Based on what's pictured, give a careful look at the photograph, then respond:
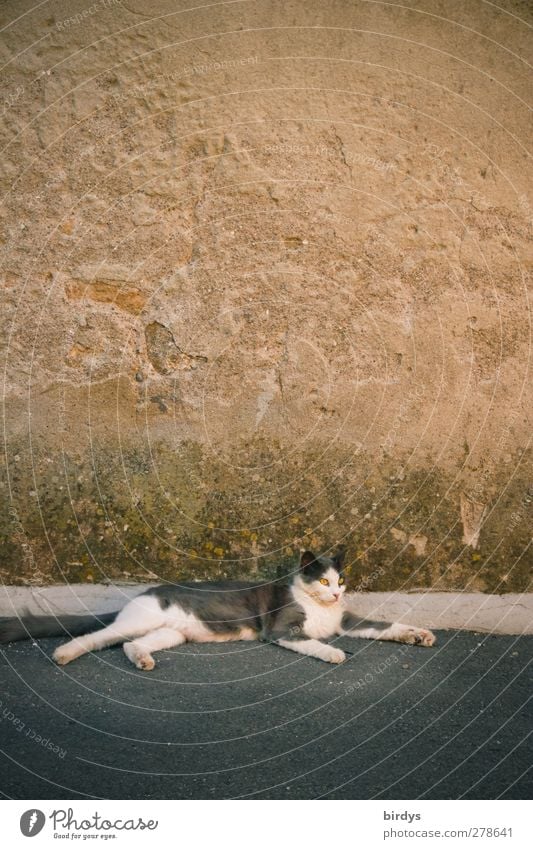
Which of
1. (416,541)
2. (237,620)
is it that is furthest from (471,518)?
(237,620)

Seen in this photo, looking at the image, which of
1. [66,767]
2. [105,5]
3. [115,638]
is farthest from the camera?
[105,5]

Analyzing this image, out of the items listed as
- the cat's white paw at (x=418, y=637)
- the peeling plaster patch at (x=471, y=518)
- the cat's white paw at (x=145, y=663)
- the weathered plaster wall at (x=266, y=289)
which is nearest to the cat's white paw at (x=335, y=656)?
the cat's white paw at (x=418, y=637)

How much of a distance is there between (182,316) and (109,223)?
833mm

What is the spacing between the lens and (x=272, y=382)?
540 centimetres

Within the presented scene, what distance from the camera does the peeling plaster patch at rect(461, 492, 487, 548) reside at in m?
5.44

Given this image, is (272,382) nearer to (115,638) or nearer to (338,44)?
(115,638)

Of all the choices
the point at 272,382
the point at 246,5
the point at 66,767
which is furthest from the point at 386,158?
the point at 66,767

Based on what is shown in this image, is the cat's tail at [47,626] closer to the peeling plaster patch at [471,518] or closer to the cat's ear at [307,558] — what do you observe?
the cat's ear at [307,558]

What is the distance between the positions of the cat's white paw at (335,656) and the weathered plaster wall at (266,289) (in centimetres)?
79

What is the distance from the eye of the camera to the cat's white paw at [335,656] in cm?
469

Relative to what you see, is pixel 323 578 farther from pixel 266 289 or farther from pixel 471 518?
pixel 266 289

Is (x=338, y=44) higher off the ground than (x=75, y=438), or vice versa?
(x=338, y=44)

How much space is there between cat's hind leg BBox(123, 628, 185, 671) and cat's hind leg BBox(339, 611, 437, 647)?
45.6 inches

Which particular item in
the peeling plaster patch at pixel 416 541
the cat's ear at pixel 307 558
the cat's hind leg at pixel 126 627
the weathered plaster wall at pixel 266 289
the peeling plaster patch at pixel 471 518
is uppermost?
the weathered plaster wall at pixel 266 289
